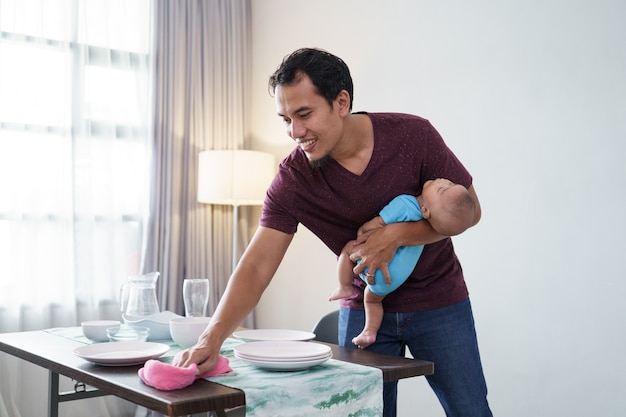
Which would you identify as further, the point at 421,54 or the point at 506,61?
the point at 421,54

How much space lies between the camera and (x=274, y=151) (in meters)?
4.39

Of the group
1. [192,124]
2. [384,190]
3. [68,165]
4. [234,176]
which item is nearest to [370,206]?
[384,190]

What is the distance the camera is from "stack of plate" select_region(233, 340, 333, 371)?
1552 mm

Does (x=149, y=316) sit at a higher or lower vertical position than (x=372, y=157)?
lower

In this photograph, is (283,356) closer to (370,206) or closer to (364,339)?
(364,339)

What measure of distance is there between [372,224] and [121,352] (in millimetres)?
716

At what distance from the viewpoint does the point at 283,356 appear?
1.56m

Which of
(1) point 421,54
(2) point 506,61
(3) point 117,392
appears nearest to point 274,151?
(1) point 421,54

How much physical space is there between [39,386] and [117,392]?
260cm

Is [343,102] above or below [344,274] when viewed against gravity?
above

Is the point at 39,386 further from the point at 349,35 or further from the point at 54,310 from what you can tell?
the point at 349,35

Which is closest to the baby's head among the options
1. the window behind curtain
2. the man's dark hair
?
the man's dark hair

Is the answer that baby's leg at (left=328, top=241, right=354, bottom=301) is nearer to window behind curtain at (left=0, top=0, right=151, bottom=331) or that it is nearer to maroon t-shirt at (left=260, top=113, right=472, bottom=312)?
maroon t-shirt at (left=260, top=113, right=472, bottom=312)

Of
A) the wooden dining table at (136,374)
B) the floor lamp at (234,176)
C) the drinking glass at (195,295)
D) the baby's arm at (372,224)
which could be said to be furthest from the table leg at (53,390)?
the floor lamp at (234,176)
